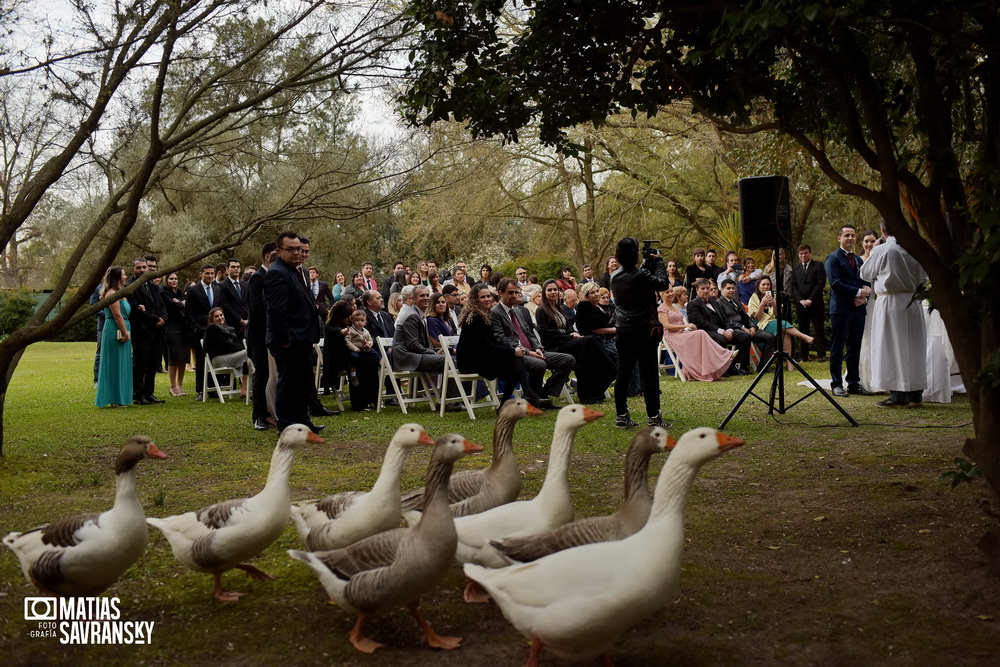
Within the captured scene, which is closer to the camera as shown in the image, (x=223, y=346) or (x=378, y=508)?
(x=378, y=508)

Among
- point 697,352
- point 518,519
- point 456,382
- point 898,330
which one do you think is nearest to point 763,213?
point 898,330

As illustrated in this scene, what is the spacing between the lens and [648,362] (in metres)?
10.2

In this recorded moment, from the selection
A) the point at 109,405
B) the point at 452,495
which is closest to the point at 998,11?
the point at 452,495

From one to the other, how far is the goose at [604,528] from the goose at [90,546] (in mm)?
1768

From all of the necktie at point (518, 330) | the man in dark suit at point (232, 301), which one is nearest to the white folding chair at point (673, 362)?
the necktie at point (518, 330)

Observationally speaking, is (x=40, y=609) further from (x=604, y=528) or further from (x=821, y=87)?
(x=821, y=87)

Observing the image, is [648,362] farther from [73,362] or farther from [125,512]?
[73,362]

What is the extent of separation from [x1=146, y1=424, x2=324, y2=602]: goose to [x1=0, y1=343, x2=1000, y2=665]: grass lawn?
279mm

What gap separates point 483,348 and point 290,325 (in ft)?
8.79

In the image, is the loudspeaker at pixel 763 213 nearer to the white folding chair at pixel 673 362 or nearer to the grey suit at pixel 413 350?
the grey suit at pixel 413 350

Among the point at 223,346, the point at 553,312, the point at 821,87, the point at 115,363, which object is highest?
the point at 821,87

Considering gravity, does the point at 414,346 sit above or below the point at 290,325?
below

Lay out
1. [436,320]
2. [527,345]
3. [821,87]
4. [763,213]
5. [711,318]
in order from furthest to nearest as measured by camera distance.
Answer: [711,318]
[436,320]
[527,345]
[763,213]
[821,87]

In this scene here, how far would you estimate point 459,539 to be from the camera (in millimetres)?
4355
